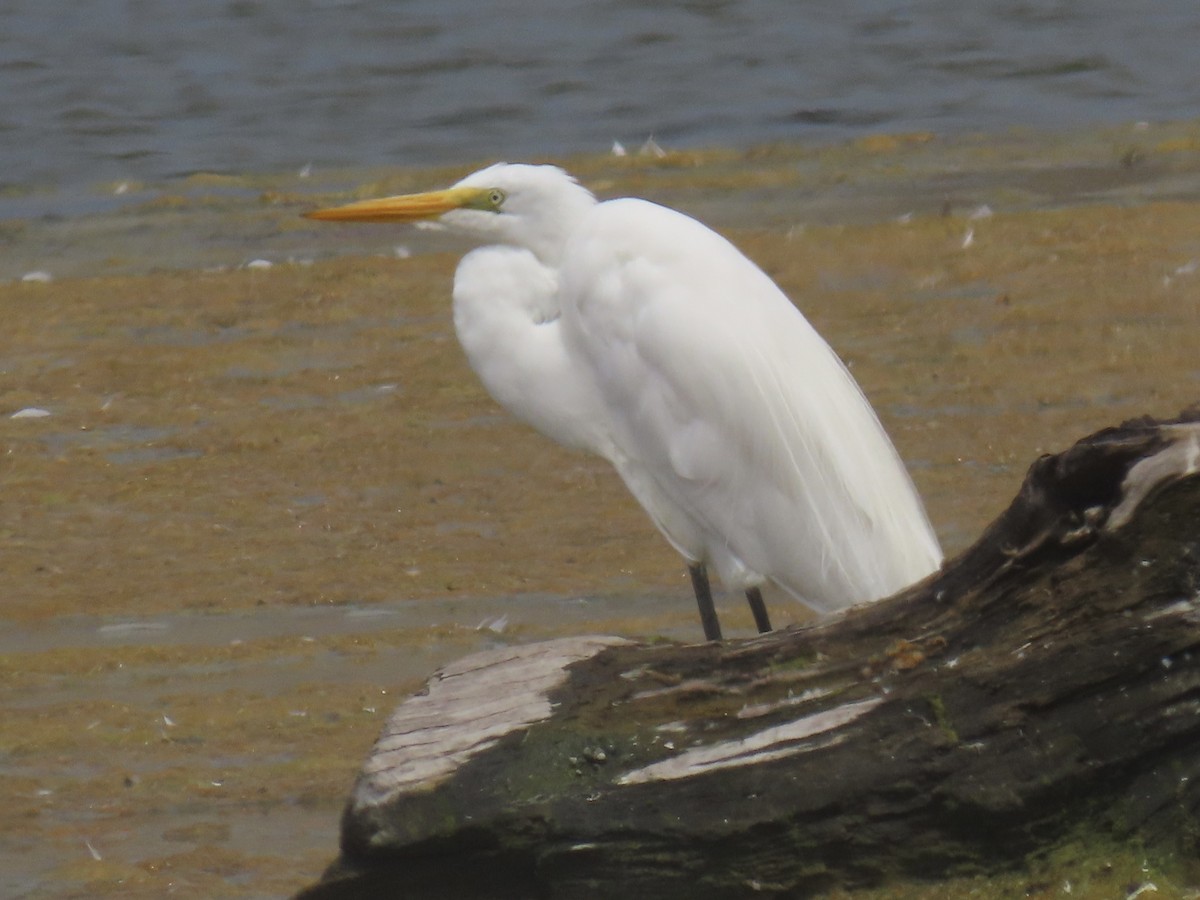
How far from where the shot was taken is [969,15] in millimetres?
13406

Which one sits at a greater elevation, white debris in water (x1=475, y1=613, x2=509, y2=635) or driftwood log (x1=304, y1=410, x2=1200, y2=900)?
driftwood log (x1=304, y1=410, x2=1200, y2=900)

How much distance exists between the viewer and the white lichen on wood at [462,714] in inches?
111

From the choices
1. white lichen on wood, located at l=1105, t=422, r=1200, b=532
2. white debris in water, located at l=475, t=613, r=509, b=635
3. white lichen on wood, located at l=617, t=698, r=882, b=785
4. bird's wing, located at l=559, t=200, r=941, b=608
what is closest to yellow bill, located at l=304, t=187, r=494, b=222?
bird's wing, located at l=559, t=200, r=941, b=608

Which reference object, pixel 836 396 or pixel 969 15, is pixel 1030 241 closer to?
pixel 836 396

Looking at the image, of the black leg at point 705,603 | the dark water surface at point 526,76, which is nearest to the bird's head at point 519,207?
the black leg at point 705,603

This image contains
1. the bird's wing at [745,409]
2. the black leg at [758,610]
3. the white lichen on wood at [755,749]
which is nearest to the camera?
the white lichen on wood at [755,749]

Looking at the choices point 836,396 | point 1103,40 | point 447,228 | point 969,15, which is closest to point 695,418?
point 836,396

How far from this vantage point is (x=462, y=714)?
2.89 m

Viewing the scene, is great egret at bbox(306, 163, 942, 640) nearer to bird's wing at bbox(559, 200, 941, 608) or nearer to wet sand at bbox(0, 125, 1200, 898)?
bird's wing at bbox(559, 200, 941, 608)

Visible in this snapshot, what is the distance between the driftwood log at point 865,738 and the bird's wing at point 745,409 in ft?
2.00

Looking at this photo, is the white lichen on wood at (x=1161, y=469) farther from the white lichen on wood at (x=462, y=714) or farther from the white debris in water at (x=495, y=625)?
the white debris in water at (x=495, y=625)

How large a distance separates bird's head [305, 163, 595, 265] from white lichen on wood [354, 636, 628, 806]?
36.1 inches

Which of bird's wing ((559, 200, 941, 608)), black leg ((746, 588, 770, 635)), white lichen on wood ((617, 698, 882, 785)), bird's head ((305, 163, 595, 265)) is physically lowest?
black leg ((746, 588, 770, 635))

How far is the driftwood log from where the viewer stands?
2498 mm
